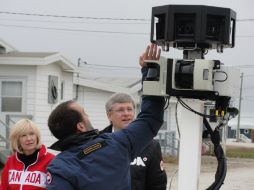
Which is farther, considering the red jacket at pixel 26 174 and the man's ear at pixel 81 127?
the red jacket at pixel 26 174

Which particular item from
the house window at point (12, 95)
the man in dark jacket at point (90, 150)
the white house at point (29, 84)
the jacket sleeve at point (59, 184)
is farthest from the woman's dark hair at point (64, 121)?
the house window at point (12, 95)

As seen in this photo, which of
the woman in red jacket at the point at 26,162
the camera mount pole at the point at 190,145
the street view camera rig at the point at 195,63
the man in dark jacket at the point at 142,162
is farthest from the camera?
the woman in red jacket at the point at 26,162

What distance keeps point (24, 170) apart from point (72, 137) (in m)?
1.54

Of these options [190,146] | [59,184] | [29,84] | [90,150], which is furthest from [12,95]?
[59,184]

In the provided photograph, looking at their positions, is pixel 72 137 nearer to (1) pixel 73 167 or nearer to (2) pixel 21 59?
(1) pixel 73 167

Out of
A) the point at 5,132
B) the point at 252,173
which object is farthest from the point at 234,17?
the point at 252,173

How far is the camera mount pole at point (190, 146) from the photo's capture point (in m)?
3.73

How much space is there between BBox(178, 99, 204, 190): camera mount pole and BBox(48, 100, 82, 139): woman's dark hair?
3.06ft

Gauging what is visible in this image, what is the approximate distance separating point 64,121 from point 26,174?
1.46m

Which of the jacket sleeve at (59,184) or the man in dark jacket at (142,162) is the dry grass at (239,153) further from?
the jacket sleeve at (59,184)

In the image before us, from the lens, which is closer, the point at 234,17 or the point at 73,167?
the point at 73,167

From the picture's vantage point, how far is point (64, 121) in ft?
9.66

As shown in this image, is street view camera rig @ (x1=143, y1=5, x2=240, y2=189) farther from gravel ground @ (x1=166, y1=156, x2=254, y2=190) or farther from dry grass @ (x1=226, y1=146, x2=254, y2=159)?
dry grass @ (x1=226, y1=146, x2=254, y2=159)

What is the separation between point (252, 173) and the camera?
1908cm
